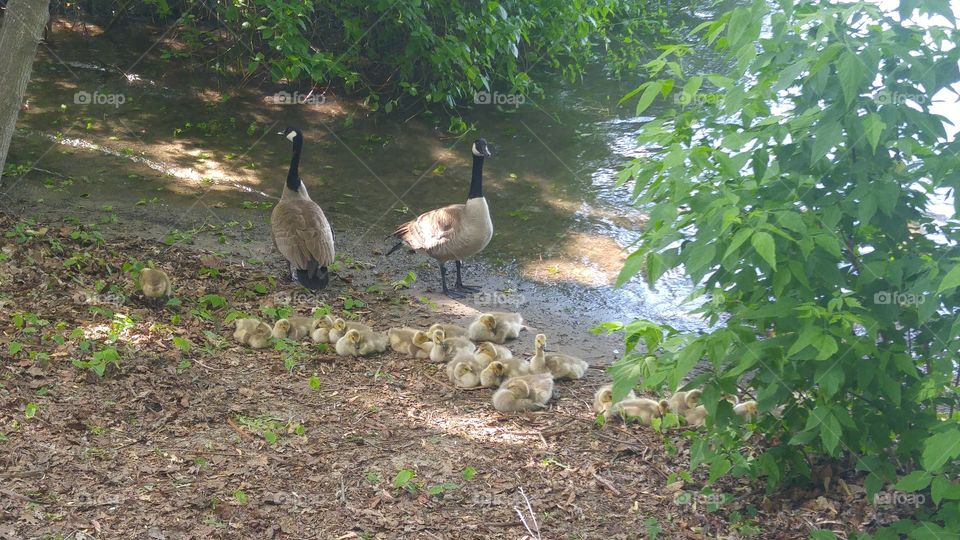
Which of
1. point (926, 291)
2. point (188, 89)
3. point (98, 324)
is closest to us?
point (926, 291)

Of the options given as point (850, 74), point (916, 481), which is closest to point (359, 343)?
point (916, 481)

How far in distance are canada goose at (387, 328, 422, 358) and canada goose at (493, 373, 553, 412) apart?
98 cm

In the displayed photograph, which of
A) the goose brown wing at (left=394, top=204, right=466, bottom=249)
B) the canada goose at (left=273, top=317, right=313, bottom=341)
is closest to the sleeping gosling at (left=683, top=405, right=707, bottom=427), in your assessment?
the canada goose at (left=273, top=317, right=313, bottom=341)

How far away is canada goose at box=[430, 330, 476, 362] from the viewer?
689 centimetres

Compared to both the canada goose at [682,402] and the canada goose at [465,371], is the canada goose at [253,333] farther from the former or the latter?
the canada goose at [682,402]

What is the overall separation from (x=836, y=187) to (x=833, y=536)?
1.66m

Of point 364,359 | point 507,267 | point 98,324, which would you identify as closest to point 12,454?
point 98,324

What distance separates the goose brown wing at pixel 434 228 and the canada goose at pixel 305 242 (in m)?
0.88

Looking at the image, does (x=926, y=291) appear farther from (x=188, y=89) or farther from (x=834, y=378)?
(x=188, y=89)

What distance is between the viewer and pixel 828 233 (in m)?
3.96

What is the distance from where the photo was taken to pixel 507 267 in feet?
30.8

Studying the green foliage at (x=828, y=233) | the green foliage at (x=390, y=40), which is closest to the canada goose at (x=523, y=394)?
the green foliage at (x=828, y=233)

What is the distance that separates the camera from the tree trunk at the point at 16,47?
698cm

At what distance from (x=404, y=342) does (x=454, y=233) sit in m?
1.73
